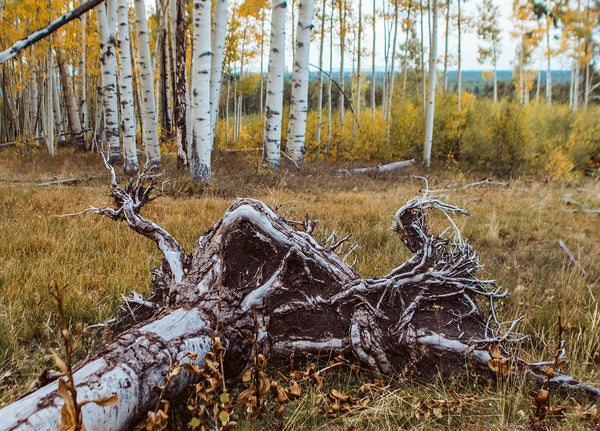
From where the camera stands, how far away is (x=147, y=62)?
9.27 meters

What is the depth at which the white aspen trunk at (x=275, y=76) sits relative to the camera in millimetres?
8164

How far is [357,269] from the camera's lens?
3.12 m

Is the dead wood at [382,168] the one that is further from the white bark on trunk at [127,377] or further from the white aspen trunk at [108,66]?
the white bark on trunk at [127,377]

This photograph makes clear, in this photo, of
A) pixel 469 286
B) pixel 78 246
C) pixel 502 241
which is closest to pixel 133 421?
pixel 469 286

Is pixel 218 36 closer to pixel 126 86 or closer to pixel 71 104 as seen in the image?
pixel 126 86

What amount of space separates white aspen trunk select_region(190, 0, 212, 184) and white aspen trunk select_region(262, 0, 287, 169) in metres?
2.15

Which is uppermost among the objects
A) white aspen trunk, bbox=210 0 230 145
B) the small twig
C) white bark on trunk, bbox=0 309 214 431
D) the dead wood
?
white aspen trunk, bbox=210 0 230 145

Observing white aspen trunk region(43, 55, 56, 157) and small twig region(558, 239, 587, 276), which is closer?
small twig region(558, 239, 587, 276)

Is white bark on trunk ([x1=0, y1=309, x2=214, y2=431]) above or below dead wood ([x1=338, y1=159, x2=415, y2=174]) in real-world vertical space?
below

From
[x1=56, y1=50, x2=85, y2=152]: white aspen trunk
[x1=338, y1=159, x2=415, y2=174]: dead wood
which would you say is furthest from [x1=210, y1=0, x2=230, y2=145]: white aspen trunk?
[x1=56, y1=50, x2=85, y2=152]: white aspen trunk

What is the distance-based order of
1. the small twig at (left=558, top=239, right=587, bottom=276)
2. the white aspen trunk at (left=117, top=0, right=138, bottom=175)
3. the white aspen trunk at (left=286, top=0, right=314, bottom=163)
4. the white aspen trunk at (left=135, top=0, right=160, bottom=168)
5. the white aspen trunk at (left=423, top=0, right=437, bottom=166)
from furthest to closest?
the white aspen trunk at (left=423, top=0, right=437, bottom=166) → the white aspen trunk at (left=135, top=0, right=160, bottom=168) → the white aspen trunk at (left=286, top=0, right=314, bottom=163) → the white aspen trunk at (left=117, top=0, right=138, bottom=175) → the small twig at (left=558, top=239, right=587, bottom=276)

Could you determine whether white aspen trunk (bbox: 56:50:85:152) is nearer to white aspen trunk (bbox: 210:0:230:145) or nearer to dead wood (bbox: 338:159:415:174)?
white aspen trunk (bbox: 210:0:230:145)

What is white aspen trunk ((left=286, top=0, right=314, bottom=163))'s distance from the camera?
8.67 metres

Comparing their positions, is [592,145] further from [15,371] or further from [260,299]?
[15,371]
